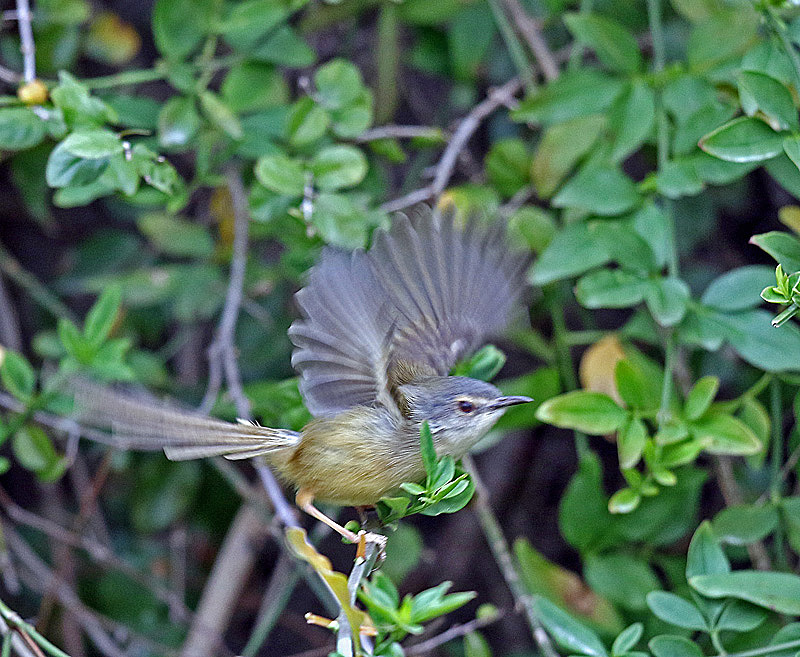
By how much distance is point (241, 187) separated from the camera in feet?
8.73

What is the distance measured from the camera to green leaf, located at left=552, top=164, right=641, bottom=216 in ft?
7.27

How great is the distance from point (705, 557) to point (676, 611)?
0.47ft

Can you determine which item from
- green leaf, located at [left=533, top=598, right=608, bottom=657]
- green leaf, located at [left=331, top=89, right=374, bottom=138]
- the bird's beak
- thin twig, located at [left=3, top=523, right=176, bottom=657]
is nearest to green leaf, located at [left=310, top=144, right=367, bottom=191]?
green leaf, located at [left=331, top=89, right=374, bottom=138]

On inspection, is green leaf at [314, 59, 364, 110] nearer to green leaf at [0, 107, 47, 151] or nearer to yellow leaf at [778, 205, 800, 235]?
green leaf at [0, 107, 47, 151]

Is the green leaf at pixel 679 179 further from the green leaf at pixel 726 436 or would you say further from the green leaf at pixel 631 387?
the green leaf at pixel 726 436

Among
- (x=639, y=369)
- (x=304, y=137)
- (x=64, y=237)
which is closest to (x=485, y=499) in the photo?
(x=639, y=369)

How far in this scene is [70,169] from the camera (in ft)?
6.39

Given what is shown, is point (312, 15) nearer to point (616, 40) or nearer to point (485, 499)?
point (616, 40)

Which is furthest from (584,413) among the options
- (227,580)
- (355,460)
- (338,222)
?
(227,580)

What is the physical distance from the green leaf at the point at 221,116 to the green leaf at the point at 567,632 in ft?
4.56

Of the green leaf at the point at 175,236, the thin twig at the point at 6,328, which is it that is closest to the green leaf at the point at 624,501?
the green leaf at the point at 175,236

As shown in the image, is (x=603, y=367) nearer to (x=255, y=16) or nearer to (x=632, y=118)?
(x=632, y=118)

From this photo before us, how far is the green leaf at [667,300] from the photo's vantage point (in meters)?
2.03

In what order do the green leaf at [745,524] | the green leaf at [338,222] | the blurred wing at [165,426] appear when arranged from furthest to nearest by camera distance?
the green leaf at [338,222] < the green leaf at [745,524] < the blurred wing at [165,426]
